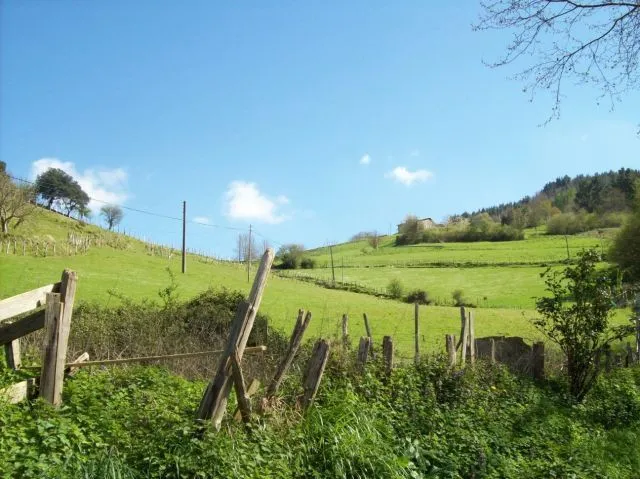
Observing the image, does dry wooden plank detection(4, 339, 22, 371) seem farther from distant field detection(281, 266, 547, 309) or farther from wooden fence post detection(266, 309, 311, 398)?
distant field detection(281, 266, 547, 309)

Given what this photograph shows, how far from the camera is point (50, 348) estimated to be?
255 inches

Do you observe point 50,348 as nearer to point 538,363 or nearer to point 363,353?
point 363,353

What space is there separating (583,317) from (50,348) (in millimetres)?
10136

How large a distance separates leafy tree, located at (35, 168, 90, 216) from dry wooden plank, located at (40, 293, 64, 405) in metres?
79.4

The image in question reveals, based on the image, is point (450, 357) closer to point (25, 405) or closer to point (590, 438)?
point (590, 438)

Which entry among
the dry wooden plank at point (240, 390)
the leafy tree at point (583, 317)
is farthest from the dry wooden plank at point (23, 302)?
the leafy tree at point (583, 317)

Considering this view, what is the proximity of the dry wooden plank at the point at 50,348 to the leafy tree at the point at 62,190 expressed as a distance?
261ft

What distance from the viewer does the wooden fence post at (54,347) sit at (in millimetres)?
6387

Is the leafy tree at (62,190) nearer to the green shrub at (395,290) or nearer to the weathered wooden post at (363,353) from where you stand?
the green shrub at (395,290)

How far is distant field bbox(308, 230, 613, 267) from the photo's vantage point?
9300 cm

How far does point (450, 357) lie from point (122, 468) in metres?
7.01

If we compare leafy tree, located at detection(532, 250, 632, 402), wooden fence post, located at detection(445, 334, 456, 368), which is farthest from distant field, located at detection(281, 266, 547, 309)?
wooden fence post, located at detection(445, 334, 456, 368)

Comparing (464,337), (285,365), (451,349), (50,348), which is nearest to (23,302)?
(50,348)

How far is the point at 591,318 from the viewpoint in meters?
12.0
